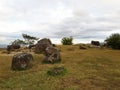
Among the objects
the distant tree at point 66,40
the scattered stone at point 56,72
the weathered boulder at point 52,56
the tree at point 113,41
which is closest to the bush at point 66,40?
the distant tree at point 66,40

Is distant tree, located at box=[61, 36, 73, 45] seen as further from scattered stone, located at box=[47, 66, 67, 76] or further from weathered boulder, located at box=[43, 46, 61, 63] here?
scattered stone, located at box=[47, 66, 67, 76]

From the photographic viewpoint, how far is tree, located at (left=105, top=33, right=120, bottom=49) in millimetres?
48147

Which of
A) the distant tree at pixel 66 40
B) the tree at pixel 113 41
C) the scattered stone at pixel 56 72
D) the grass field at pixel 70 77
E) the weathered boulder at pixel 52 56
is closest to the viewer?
the grass field at pixel 70 77

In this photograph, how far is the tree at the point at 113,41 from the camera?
158 feet

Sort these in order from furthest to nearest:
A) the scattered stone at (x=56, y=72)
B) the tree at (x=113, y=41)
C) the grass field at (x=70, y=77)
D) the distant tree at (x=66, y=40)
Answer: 1. the distant tree at (x=66, y=40)
2. the tree at (x=113, y=41)
3. the scattered stone at (x=56, y=72)
4. the grass field at (x=70, y=77)

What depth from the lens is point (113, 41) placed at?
161 feet

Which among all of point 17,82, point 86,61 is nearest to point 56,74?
point 17,82

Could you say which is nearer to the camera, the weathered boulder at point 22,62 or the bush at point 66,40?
the weathered boulder at point 22,62

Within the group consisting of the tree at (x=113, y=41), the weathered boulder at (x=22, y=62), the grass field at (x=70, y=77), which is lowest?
the grass field at (x=70, y=77)

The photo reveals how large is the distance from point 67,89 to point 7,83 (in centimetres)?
543

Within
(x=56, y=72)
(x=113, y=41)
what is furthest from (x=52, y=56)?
(x=113, y=41)

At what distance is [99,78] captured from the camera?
2128 centimetres

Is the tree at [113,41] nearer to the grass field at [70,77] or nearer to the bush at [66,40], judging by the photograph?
the bush at [66,40]

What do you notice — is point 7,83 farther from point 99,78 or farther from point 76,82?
point 99,78
